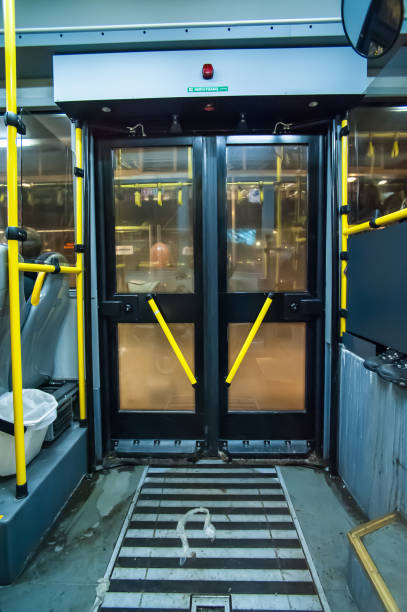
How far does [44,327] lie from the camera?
7.10 feet

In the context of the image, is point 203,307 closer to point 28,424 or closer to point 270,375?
point 270,375

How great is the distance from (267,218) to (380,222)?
928 mm

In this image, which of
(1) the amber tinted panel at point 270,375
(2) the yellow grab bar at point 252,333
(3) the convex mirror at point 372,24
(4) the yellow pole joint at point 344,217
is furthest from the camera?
(1) the amber tinted panel at point 270,375

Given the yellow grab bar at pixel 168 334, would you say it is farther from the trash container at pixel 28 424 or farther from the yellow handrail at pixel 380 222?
the yellow handrail at pixel 380 222

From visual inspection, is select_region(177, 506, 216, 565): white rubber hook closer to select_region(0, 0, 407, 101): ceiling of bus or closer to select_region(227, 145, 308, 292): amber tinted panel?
select_region(227, 145, 308, 292): amber tinted panel

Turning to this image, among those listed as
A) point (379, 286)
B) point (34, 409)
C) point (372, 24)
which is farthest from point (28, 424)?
point (372, 24)

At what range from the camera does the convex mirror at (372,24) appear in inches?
58.1

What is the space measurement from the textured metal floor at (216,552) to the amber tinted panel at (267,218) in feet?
4.80

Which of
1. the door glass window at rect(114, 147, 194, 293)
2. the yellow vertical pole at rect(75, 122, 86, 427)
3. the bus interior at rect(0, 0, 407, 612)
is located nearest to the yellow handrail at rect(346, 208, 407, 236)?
the bus interior at rect(0, 0, 407, 612)

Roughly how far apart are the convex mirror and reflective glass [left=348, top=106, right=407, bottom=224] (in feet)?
2.66

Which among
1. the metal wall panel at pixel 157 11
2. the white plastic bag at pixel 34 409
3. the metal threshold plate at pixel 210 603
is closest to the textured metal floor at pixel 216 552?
the metal threshold plate at pixel 210 603

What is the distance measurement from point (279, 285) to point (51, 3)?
94.7 inches

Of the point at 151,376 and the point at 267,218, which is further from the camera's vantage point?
the point at 151,376

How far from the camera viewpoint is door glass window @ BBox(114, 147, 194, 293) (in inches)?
96.1
